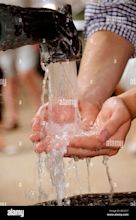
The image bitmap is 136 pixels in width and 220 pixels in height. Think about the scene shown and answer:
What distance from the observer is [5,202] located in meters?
1.45

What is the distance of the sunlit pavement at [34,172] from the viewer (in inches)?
59.9

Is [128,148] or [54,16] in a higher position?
[54,16]

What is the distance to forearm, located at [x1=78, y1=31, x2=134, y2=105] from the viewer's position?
5.12 feet

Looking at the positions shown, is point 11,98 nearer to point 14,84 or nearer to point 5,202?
point 14,84

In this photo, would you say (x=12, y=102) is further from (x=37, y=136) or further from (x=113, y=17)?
(x=113, y=17)

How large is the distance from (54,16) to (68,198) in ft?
1.36

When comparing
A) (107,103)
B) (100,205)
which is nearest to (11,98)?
(107,103)

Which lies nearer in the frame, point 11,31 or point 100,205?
point 11,31

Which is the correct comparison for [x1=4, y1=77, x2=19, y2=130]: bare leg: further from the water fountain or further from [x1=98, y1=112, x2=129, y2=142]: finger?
[x1=98, y1=112, x2=129, y2=142]: finger

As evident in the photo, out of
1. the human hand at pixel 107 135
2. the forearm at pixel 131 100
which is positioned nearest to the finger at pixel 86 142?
the human hand at pixel 107 135

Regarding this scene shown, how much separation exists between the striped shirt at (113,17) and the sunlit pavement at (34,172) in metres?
0.23

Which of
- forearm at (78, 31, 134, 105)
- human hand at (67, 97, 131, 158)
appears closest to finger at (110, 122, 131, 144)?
human hand at (67, 97, 131, 158)

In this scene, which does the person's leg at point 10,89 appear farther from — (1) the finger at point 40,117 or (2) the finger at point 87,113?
(2) the finger at point 87,113

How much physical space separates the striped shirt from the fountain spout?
0.26 meters
